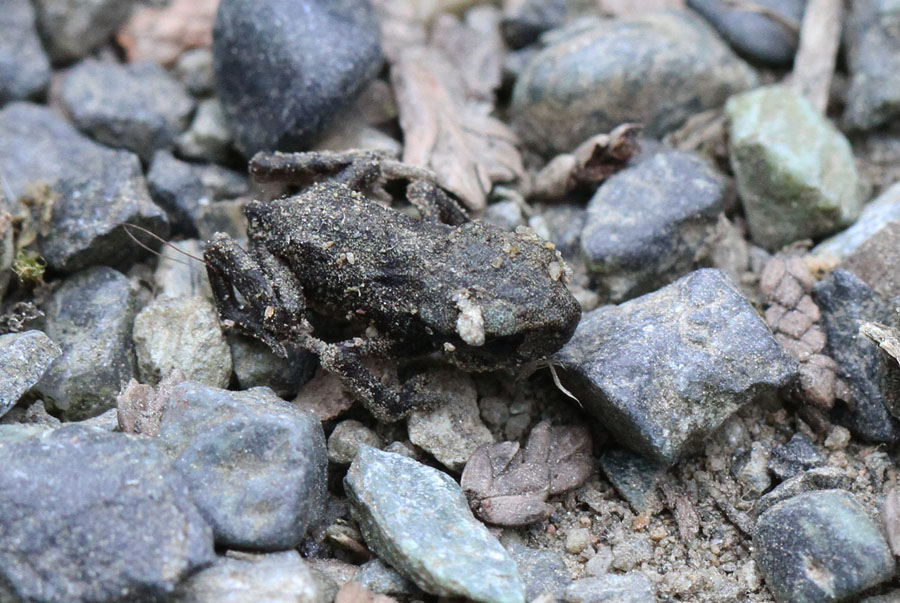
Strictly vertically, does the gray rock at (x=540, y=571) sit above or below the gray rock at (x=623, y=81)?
below

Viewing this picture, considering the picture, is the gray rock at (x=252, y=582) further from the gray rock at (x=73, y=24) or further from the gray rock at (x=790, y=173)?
the gray rock at (x=73, y=24)

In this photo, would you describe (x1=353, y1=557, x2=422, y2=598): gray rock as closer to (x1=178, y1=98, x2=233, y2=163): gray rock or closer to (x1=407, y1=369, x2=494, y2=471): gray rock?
(x1=407, y1=369, x2=494, y2=471): gray rock

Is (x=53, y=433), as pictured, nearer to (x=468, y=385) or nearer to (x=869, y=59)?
(x=468, y=385)

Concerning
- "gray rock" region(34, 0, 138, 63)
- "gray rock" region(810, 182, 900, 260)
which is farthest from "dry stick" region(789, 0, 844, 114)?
"gray rock" region(34, 0, 138, 63)

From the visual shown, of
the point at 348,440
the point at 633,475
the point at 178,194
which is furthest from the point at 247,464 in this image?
the point at 178,194

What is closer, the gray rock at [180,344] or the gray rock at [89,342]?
the gray rock at [89,342]

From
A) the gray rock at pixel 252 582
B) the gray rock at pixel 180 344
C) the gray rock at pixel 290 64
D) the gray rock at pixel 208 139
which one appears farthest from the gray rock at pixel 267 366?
the gray rock at pixel 208 139

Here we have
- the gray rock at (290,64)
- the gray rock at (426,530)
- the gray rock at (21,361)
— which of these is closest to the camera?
the gray rock at (426,530)
